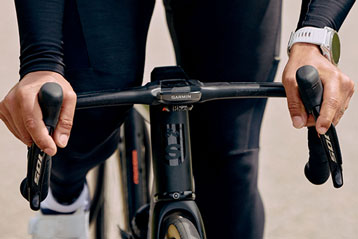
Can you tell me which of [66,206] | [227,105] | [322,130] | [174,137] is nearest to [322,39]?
[322,130]

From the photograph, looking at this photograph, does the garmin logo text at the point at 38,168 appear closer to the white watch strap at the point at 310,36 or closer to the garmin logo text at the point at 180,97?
the garmin logo text at the point at 180,97

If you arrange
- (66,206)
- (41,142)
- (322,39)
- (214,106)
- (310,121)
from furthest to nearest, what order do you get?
(66,206), (214,106), (322,39), (310,121), (41,142)

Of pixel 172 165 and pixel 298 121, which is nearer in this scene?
pixel 298 121

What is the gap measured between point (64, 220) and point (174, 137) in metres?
1.04

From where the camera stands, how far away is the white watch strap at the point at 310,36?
4.78ft

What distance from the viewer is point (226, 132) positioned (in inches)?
77.4

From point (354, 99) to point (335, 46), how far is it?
3.16 m

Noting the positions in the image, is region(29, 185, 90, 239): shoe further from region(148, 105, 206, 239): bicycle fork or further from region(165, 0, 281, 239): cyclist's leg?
region(148, 105, 206, 239): bicycle fork

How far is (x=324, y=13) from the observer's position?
153 centimetres

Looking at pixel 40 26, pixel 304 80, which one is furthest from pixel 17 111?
pixel 304 80

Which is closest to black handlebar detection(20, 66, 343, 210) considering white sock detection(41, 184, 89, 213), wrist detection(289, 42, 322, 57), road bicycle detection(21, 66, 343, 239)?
road bicycle detection(21, 66, 343, 239)

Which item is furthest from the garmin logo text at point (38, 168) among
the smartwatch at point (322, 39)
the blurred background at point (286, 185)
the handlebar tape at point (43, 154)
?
the blurred background at point (286, 185)

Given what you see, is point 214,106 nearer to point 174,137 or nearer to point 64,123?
point 174,137

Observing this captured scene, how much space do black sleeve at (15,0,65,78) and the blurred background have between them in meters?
1.82
